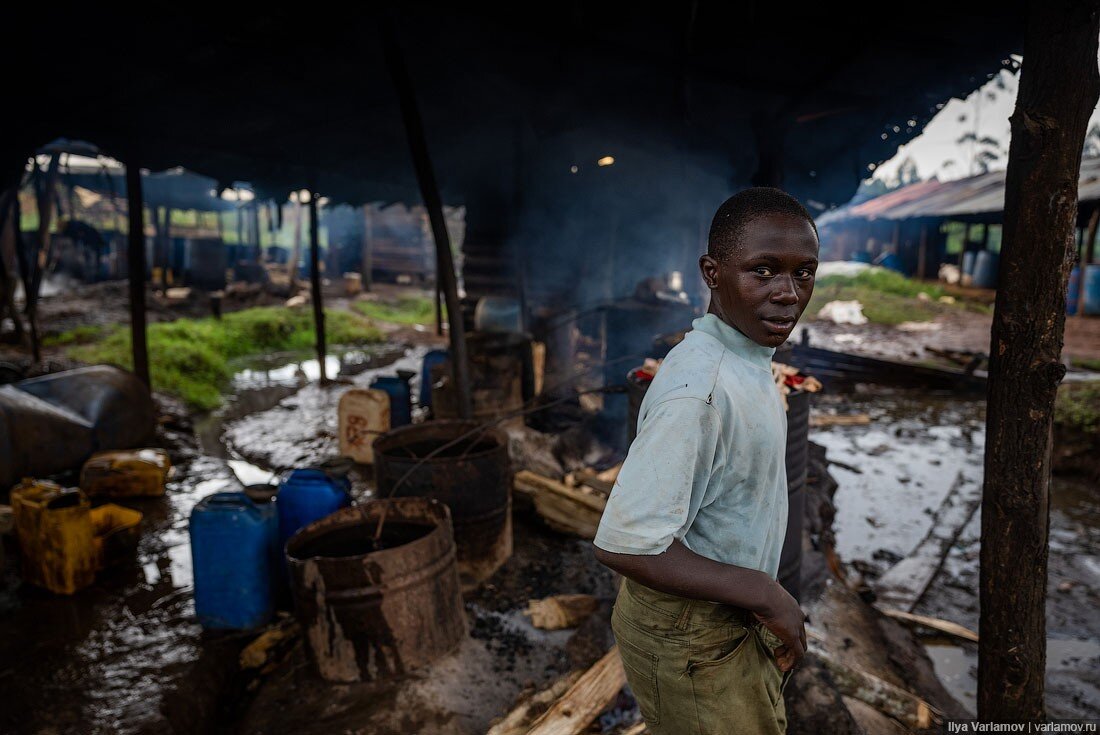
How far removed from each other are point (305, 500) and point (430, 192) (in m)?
2.77

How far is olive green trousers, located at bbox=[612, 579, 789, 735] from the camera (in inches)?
62.7

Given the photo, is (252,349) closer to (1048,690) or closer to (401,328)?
(401,328)

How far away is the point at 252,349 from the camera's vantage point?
49.1ft

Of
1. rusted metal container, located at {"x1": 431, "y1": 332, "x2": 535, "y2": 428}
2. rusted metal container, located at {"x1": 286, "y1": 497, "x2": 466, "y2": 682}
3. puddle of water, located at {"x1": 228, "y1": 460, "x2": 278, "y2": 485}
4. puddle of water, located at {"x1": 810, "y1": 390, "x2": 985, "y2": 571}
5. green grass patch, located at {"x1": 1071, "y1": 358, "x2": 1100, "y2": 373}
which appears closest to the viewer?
rusted metal container, located at {"x1": 286, "y1": 497, "x2": 466, "y2": 682}

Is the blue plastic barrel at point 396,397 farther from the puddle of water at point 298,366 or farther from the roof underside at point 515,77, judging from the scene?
the puddle of water at point 298,366

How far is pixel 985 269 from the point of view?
22188 millimetres

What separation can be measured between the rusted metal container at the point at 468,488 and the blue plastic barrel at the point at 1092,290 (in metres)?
20.4

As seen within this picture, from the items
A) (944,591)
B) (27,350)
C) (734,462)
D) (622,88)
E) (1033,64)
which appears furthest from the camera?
(27,350)

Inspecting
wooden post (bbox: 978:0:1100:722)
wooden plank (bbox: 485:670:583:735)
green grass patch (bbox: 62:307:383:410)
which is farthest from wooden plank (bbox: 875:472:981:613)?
green grass patch (bbox: 62:307:383:410)

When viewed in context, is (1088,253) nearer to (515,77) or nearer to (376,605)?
(515,77)

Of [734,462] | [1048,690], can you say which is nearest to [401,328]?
[1048,690]

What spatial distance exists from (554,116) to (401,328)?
1315cm

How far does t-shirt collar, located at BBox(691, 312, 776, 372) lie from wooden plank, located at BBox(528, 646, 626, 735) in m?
1.68

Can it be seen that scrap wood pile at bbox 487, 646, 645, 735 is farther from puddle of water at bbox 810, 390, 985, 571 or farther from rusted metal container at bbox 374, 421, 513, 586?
puddle of water at bbox 810, 390, 985, 571
